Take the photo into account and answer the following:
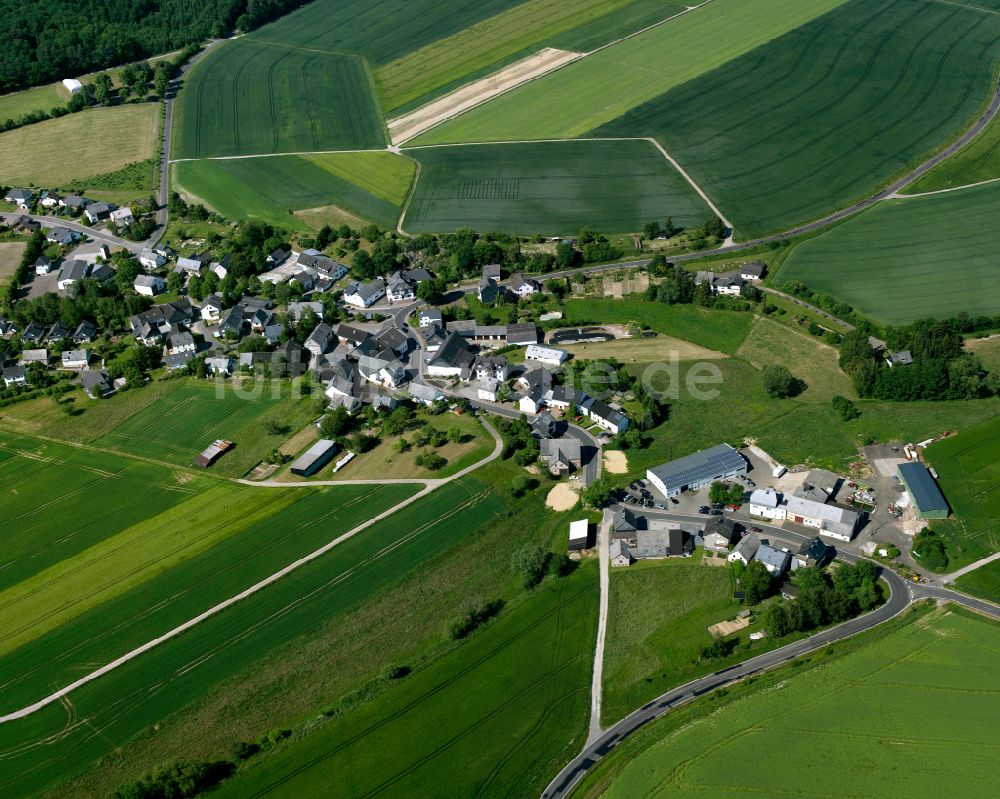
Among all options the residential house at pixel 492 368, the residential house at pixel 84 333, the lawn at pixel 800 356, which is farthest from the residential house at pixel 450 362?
the residential house at pixel 84 333

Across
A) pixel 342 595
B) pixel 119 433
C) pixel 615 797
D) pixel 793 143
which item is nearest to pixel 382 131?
pixel 793 143

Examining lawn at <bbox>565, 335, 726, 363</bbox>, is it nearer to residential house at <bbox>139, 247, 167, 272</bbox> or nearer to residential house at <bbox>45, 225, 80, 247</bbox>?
residential house at <bbox>139, 247, 167, 272</bbox>

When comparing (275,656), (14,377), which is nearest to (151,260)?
(14,377)

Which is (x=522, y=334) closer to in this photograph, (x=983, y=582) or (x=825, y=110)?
(x=983, y=582)

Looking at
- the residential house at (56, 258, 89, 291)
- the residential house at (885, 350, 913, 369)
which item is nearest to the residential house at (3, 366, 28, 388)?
the residential house at (56, 258, 89, 291)

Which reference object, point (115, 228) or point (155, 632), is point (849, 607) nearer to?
point (155, 632)
